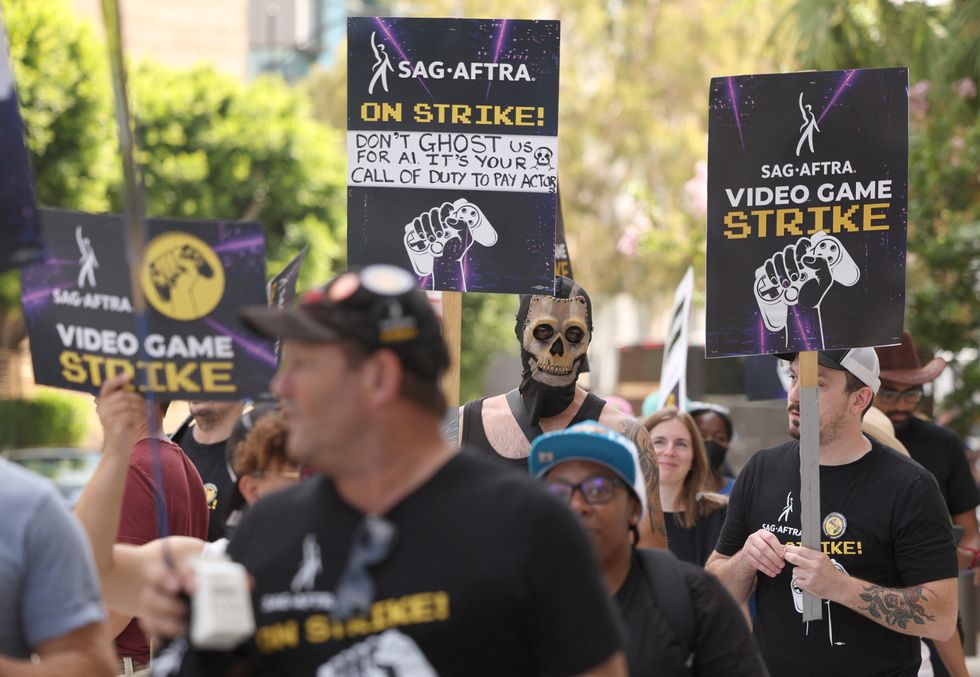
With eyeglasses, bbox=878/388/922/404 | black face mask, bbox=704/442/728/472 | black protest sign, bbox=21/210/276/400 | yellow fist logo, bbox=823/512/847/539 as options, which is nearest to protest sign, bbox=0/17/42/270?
black protest sign, bbox=21/210/276/400

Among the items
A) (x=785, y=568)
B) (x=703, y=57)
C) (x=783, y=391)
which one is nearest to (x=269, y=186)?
(x=703, y=57)

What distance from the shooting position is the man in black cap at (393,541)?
3.00m

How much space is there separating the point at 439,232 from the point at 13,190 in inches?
95.8

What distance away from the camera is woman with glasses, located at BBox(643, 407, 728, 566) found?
7531 mm

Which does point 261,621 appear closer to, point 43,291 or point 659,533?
point 43,291

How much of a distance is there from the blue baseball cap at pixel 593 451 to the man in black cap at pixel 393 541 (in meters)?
0.74

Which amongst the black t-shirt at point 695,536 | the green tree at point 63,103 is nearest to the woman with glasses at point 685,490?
the black t-shirt at point 695,536

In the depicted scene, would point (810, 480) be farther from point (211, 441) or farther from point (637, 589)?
point (211, 441)

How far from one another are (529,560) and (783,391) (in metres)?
6.34

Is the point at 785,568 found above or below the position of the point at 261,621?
below

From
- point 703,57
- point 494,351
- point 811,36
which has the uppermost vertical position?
point 703,57

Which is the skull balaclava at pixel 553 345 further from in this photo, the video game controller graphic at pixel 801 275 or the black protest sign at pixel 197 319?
the black protest sign at pixel 197 319

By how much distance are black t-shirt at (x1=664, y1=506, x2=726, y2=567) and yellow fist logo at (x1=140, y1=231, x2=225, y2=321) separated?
3749mm

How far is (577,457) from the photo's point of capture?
12.8 ft
